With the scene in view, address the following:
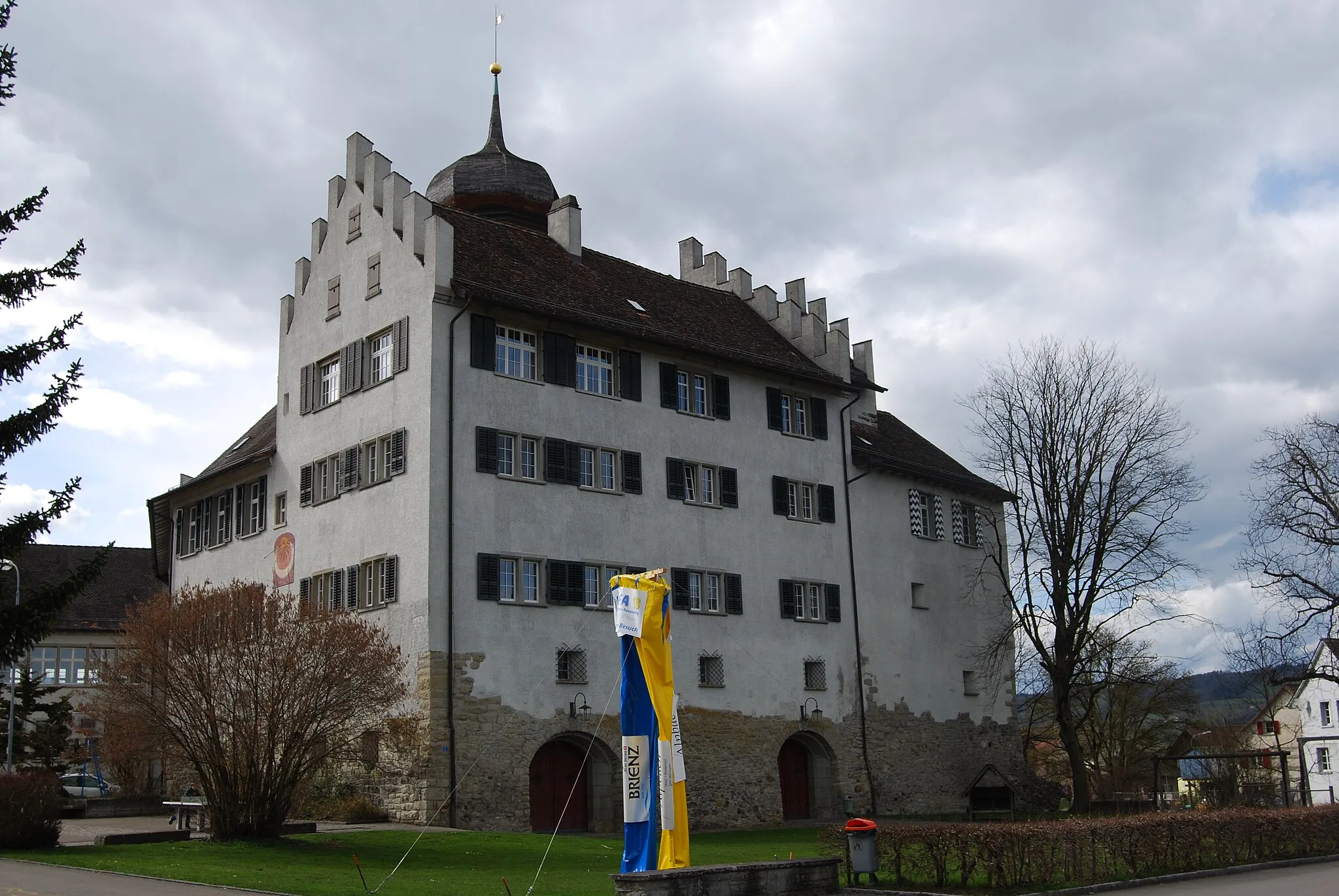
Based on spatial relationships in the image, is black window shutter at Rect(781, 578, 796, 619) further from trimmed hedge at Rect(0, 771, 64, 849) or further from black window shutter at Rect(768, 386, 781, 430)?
trimmed hedge at Rect(0, 771, 64, 849)

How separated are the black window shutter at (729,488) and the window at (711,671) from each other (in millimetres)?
4137

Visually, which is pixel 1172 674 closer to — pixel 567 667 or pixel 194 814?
pixel 567 667

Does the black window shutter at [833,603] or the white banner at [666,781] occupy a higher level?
the black window shutter at [833,603]

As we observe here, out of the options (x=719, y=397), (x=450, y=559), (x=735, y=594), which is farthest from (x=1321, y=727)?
(x=450, y=559)

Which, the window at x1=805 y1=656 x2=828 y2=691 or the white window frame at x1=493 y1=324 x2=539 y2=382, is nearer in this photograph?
the white window frame at x1=493 y1=324 x2=539 y2=382

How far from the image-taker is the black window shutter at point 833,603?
129ft

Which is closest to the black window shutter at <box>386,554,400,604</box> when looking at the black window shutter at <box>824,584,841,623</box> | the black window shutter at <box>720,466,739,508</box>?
the black window shutter at <box>720,466,739,508</box>

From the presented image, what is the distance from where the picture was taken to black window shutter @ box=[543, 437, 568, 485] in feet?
107

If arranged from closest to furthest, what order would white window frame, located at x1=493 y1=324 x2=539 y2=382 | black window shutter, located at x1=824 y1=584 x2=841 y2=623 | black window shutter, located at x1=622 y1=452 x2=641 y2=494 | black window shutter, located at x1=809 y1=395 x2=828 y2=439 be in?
white window frame, located at x1=493 y1=324 x2=539 y2=382 → black window shutter, located at x1=622 y1=452 x2=641 y2=494 → black window shutter, located at x1=824 y1=584 x2=841 y2=623 → black window shutter, located at x1=809 y1=395 x2=828 y2=439

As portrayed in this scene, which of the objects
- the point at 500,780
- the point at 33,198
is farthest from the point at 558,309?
the point at 33,198

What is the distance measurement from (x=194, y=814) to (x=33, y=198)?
533 inches

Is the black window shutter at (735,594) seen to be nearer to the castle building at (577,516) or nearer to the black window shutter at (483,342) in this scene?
the castle building at (577,516)

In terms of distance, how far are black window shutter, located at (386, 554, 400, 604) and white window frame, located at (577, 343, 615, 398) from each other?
20.4 feet

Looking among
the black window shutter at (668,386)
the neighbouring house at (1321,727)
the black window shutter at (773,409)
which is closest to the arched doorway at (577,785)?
the black window shutter at (668,386)
